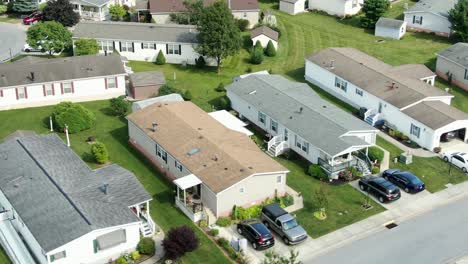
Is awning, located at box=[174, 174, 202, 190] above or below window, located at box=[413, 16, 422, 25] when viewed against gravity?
below

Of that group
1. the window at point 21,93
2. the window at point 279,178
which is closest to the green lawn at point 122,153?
the window at point 21,93

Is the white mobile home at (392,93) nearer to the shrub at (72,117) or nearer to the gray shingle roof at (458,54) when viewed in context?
the gray shingle roof at (458,54)

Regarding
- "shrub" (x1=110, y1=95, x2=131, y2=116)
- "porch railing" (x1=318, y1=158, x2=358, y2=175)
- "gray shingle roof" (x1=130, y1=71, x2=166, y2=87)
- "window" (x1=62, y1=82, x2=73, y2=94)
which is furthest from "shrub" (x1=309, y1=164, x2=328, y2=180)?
"window" (x1=62, y1=82, x2=73, y2=94)

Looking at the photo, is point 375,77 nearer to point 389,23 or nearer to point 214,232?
point 389,23

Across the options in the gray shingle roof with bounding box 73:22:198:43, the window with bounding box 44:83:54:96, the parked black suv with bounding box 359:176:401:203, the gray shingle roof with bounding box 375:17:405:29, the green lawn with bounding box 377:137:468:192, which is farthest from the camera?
the gray shingle roof with bounding box 375:17:405:29

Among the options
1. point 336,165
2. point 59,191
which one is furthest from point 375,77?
point 59,191

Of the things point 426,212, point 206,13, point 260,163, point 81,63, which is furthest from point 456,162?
point 81,63

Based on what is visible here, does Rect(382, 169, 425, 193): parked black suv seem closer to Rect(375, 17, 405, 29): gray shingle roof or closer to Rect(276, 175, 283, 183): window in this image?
Rect(276, 175, 283, 183): window
